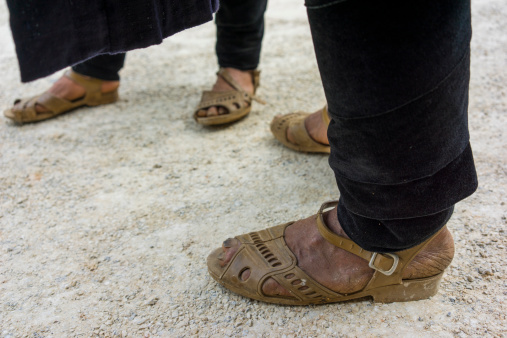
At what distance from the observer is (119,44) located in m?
0.82

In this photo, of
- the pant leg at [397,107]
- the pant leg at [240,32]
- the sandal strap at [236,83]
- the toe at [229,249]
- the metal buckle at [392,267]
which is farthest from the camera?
the sandal strap at [236,83]

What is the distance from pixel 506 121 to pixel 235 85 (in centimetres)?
121

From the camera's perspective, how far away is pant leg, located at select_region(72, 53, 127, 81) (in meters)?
2.28

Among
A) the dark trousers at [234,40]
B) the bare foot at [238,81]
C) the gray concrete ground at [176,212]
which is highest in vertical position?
the dark trousers at [234,40]

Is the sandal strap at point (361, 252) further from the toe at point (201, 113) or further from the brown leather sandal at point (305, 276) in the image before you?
the toe at point (201, 113)

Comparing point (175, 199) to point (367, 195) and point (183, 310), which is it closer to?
point (183, 310)

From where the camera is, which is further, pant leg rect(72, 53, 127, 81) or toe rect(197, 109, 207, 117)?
pant leg rect(72, 53, 127, 81)

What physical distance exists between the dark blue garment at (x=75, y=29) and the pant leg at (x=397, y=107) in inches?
11.2

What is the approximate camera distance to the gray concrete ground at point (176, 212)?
116 cm

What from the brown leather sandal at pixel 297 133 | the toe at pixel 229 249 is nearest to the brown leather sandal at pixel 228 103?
the brown leather sandal at pixel 297 133

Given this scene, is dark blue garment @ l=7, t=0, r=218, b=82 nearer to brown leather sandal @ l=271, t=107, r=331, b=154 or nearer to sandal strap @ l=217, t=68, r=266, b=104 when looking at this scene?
brown leather sandal @ l=271, t=107, r=331, b=154

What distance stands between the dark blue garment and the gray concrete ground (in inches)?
27.3

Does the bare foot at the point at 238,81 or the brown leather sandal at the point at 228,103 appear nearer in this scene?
the brown leather sandal at the point at 228,103

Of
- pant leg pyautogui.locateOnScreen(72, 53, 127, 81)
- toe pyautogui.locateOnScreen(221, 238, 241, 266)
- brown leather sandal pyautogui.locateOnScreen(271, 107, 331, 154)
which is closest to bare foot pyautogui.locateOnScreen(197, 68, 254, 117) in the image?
brown leather sandal pyautogui.locateOnScreen(271, 107, 331, 154)
